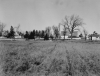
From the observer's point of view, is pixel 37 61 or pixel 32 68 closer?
pixel 32 68

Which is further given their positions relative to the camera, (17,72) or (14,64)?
(14,64)

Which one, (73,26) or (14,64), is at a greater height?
(73,26)

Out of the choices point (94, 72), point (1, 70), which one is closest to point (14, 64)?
point (1, 70)

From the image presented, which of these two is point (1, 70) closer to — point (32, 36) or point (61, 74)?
point (61, 74)

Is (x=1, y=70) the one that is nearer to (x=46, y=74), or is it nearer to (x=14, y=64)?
(x=14, y=64)

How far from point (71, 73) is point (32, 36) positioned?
65646 mm

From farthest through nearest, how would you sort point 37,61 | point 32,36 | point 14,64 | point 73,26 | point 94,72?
point 32,36
point 73,26
point 37,61
point 14,64
point 94,72

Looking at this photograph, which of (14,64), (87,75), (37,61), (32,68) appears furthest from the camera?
(37,61)

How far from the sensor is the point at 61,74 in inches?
164

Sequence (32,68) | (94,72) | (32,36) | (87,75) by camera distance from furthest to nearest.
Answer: (32,36), (32,68), (94,72), (87,75)

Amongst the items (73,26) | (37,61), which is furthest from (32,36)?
(37,61)

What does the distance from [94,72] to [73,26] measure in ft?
156

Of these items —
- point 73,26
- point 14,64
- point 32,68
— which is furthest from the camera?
point 73,26

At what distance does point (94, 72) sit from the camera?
4414 mm
